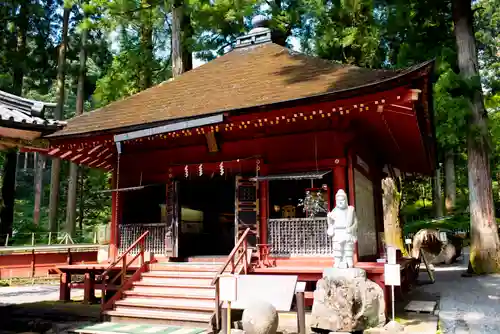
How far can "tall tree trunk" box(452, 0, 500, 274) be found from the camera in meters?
13.7

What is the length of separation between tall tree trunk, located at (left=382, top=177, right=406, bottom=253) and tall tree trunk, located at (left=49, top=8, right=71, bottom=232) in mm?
15657

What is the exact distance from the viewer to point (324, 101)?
7.75m

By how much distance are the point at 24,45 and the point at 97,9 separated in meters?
9.19

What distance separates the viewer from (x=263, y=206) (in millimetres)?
9633

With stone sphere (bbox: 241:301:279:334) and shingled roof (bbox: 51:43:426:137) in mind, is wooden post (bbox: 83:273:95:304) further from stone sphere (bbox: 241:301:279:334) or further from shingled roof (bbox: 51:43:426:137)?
stone sphere (bbox: 241:301:279:334)

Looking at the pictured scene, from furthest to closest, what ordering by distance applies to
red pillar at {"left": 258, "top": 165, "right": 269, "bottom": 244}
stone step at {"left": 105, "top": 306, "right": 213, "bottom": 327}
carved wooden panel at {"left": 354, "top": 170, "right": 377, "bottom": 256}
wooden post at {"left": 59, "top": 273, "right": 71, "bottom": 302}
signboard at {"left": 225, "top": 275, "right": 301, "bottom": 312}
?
wooden post at {"left": 59, "top": 273, "right": 71, "bottom": 302}
carved wooden panel at {"left": 354, "top": 170, "right": 377, "bottom": 256}
red pillar at {"left": 258, "top": 165, "right": 269, "bottom": 244}
stone step at {"left": 105, "top": 306, "right": 213, "bottom": 327}
signboard at {"left": 225, "top": 275, "right": 301, "bottom": 312}

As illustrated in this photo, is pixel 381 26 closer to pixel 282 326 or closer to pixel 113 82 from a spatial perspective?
A: pixel 113 82

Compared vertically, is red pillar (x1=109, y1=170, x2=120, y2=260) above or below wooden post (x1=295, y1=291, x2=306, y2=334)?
above

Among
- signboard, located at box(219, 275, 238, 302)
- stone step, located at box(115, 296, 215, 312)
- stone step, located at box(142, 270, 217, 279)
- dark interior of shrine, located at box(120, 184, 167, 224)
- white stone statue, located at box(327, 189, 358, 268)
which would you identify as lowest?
stone step, located at box(115, 296, 215, 312)

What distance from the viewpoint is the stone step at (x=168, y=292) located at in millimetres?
8039

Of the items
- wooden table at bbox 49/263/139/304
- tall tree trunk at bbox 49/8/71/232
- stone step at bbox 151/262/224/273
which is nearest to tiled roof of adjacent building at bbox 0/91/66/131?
stone step at bbox 151/262/224/273

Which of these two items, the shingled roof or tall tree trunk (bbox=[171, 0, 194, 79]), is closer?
the shingled roof

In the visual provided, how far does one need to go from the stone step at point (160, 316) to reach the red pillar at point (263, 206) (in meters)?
2.45

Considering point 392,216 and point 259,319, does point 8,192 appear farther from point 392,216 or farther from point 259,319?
point 259,319
